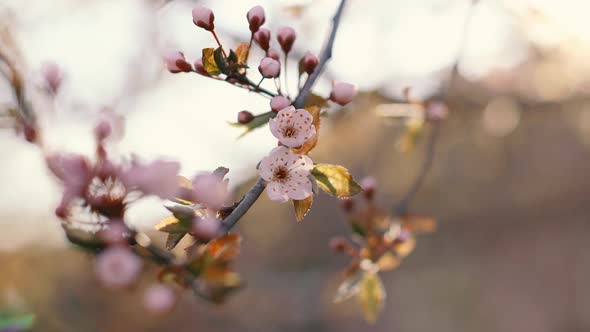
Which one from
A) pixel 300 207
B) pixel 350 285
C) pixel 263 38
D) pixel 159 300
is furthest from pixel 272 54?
pixel 350 285

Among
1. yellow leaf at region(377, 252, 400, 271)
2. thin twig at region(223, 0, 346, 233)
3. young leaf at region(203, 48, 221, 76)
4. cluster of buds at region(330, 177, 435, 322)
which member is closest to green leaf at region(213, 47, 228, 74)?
young leaf at region(203, 48, 221, 76)

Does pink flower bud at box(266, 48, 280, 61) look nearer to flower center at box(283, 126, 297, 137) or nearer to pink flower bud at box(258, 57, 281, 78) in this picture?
pink flower bud at box(258, 57, 281, 78)

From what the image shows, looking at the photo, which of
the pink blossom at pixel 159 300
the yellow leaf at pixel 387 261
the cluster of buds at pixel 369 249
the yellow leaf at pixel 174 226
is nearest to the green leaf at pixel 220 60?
the yellow leaf at pixel 174 226

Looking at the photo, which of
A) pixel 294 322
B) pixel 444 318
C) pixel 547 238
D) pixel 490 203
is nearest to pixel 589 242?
pixel 547 238

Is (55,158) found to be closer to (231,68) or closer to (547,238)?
(231,68)

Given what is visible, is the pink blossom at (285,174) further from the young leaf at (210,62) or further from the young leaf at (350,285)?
the young leaf at (350,285)

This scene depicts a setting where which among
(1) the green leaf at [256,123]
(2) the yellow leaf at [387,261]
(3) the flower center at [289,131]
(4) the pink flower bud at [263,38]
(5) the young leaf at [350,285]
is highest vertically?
(4) the pink flower bud at [263,38]

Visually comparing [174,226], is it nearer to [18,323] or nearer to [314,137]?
[314,137]

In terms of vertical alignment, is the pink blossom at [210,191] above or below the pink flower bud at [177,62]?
below

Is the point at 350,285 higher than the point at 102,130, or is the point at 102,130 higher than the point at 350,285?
the point at 102,130
